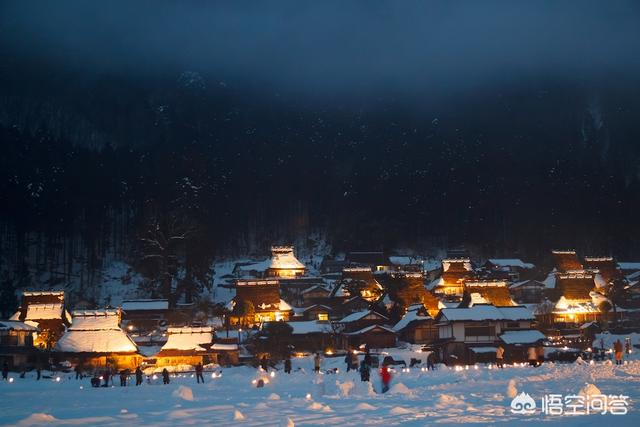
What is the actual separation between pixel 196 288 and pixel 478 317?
36.5 meters

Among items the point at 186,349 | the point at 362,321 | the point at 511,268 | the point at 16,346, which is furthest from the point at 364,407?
the point at 511,268

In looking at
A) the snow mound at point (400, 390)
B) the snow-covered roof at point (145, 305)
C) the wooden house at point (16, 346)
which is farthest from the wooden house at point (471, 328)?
the wooden house at point (16, 346)

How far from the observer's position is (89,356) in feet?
165

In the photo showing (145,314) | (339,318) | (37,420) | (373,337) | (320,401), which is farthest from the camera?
(145,314)

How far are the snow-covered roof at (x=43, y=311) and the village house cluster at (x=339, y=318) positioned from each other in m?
0.10

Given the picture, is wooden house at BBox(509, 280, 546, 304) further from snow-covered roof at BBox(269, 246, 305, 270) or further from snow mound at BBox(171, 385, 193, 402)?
snow mound at BBox(171, 385, 193, 402)

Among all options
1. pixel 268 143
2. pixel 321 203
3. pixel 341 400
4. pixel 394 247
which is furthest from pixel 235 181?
pixel 341 400

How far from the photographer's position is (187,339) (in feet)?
173

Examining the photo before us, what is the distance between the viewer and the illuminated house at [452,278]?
88312 millimetres

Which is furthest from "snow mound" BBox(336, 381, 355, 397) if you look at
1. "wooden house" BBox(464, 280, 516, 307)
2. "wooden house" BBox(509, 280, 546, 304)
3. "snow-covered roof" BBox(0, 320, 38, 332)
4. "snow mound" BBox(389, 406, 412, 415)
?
"wooden house" BBox(509, 280, 546, 304)

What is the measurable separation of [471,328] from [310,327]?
14518 millimetres

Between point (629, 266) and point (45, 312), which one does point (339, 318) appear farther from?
point (629, 266)

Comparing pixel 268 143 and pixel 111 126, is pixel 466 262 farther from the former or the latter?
pixel 111 126

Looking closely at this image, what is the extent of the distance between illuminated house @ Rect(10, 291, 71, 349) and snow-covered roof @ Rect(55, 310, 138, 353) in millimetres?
10169
